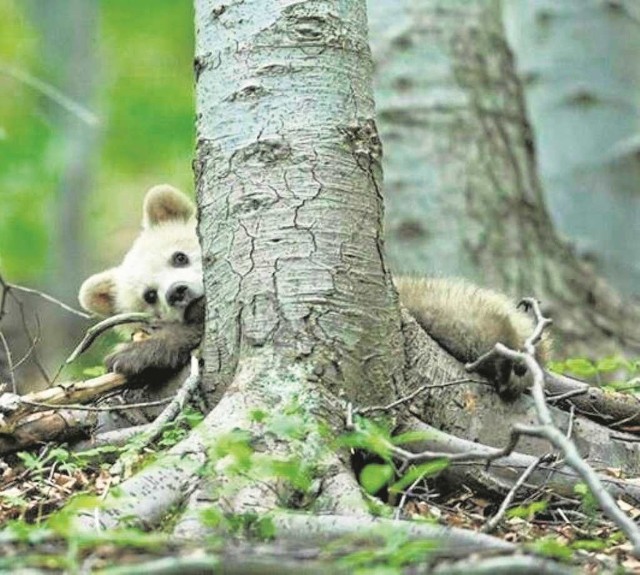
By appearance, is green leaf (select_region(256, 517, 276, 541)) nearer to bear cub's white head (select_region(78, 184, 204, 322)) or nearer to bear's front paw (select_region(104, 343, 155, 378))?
bear's front paw (select_region(104, 343, 155, 378))

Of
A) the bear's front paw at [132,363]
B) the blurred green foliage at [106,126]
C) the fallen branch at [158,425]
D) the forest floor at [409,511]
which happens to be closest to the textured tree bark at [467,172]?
the bear's front paw at [132,363]

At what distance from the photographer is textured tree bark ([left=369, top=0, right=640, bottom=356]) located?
28.1ft

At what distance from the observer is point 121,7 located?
16.5m

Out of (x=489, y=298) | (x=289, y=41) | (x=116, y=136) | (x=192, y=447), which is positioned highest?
(x=116, y=136)

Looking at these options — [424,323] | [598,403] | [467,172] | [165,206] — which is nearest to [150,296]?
[165,206]

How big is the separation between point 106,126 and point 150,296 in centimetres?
847

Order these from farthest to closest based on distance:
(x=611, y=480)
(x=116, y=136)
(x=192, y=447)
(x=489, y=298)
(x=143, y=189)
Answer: (x=143, y=189)
(x=116, y=136)
(x=489, y=298)
(x=611, y=480)
(x=192, y=447)

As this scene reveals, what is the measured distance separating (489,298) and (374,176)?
0.94m

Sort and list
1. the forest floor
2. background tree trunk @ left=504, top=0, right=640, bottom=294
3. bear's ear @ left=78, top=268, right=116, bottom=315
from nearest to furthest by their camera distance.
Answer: the forest floor
bear's ear @ left=78, top=268, right=116, bottom=315
background tree trunk @ left=504, top=0, right=640, bottom=294

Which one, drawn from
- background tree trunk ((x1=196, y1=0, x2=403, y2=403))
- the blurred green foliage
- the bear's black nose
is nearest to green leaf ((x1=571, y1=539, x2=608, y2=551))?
background tree trunk ((x1=196, y1=0, x2=403, y2=403))

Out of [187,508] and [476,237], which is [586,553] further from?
[476,237]

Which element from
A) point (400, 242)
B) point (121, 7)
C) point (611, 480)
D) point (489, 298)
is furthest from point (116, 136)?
point (611, 480)

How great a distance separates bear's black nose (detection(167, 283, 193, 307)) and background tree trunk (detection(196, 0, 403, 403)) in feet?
5.01

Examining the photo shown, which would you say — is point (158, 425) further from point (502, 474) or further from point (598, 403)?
point (598, 403)
